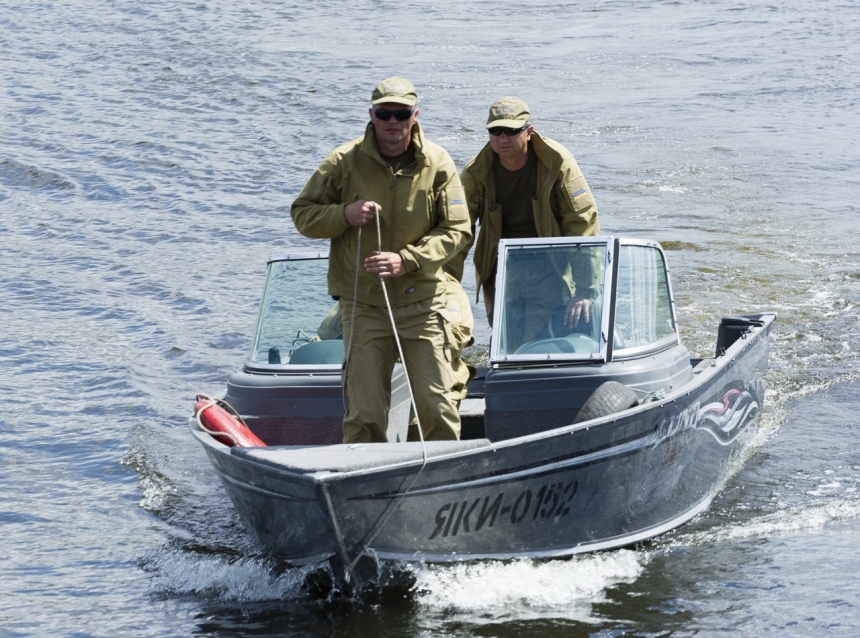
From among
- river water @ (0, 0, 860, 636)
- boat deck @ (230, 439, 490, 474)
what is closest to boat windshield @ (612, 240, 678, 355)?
river water @ (0, 0, 860, 636)

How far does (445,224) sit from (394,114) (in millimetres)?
623

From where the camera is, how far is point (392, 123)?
19.5 ft

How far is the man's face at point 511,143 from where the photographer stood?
720 centimetres

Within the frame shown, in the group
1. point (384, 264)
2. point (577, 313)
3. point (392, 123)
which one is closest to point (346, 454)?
point (384, 264)

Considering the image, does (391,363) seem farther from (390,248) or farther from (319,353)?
(319,353)

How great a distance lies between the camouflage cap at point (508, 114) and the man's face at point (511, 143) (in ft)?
0.22

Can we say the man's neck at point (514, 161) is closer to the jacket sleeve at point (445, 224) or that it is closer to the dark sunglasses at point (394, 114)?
the jacket sleeve at point (445, 224)

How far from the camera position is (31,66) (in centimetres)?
2338

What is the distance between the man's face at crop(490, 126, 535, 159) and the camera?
7199 millimetres

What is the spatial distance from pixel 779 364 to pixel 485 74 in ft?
44.1

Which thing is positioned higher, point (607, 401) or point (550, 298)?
point (550, 298)

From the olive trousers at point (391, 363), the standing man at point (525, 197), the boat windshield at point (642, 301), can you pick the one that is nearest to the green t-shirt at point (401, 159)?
the olive trousers at point (391, 363)

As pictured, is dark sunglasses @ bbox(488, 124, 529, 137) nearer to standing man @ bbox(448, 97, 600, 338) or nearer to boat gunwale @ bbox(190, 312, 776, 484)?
standing man @ bbox(448, 97, 600, 338)

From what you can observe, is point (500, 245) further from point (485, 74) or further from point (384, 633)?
point (485, 74)
